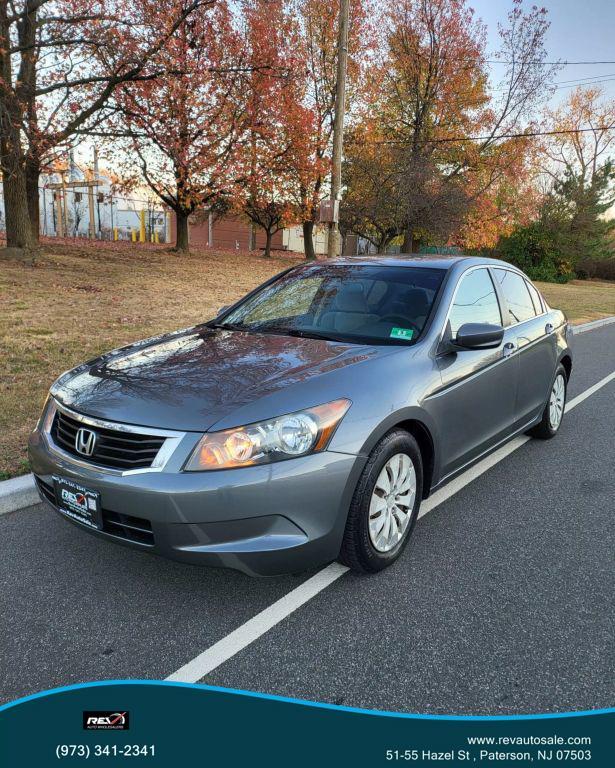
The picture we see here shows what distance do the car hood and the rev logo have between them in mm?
1085

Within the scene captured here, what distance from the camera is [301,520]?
2.57 m

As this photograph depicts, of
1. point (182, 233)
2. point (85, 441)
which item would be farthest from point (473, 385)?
point (182, 233)

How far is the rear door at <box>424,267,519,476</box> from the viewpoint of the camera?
11.4ft

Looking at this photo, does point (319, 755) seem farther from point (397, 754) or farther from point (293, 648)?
point (293, 648)

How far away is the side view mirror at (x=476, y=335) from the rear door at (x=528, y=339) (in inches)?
32.7

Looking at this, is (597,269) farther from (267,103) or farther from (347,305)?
(347,305)

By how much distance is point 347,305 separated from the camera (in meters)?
4.00

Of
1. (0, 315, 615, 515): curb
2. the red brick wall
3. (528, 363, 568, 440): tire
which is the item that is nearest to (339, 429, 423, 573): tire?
(0, 315, 615, 515): curb

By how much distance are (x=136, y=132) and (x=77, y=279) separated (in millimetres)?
4953

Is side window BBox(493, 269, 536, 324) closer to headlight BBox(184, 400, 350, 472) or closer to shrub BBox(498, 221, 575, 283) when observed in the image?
headlight BBox(184, 400, 350, 472)

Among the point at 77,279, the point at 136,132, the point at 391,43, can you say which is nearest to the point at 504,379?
the point at 77,279

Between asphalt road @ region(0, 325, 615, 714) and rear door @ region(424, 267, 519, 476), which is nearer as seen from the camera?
asphalt road @ region(0, 325, 615, 714)

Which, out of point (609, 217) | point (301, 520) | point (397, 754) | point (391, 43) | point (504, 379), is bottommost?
point (397, 754)

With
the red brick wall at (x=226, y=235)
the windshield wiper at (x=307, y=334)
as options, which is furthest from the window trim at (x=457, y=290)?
the red brick wall at (x=226, y=235)
